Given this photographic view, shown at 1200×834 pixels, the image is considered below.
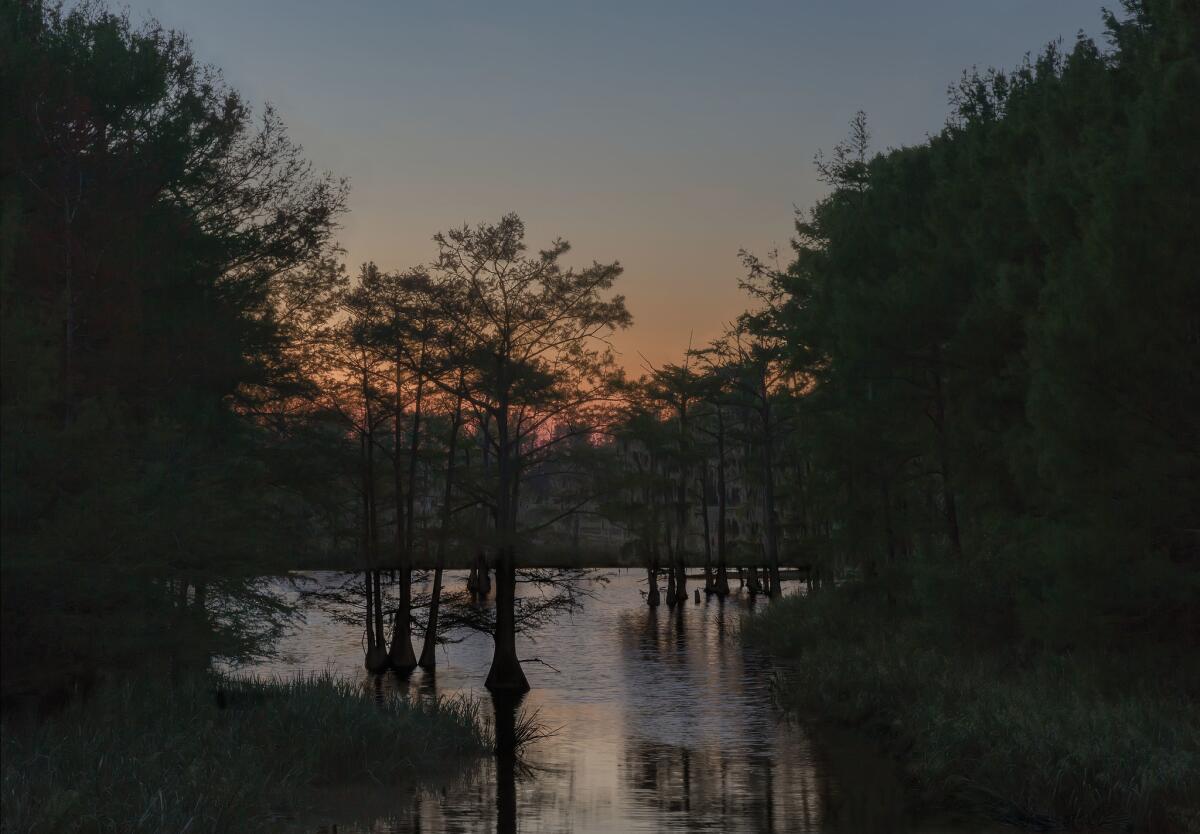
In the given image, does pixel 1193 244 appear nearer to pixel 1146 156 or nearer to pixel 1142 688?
pixel 1146 156

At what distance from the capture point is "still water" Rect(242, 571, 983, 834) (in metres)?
16.6

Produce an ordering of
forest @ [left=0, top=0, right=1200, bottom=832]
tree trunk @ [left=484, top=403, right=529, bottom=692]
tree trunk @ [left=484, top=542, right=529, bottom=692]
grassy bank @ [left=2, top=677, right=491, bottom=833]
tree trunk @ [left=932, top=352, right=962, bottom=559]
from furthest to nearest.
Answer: tree trunk @ [left=484, top=542, right=529, bottom=692]
tree trunk @ [left=484, top=403, right=529, bottom=692]
tree trunk @ [left=932, top=352, right=962, bottom=559]
forest @ [left=0, top=0, right=1200, bottom=832]
grassy bank @ [left=2, top=677, right=491, bottom=833]

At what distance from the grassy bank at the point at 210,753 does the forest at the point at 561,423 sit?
87 millimetres

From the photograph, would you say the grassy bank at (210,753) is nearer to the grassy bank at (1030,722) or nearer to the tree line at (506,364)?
the tree line at (506,364)

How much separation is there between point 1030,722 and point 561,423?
65.9ft

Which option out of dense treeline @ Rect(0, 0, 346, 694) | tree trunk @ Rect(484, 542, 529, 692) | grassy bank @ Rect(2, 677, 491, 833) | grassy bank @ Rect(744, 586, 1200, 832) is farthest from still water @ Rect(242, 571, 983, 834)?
dense treeline @ Rect(0, 0, 346, 694)

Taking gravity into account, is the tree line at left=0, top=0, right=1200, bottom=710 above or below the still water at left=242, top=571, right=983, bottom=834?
above

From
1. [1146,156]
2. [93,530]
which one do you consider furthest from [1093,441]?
[93,530]

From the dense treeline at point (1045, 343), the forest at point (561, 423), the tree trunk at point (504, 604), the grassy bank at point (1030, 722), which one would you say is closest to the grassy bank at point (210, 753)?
the forest at point (561, 423)

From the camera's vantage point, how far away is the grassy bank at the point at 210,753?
38.9 ft

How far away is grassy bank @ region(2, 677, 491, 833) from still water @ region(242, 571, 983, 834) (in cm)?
75

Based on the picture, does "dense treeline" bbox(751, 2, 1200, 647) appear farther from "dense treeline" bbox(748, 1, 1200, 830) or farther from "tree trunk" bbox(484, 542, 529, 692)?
"tree trunk" bbox(484, 542, 529, 692)

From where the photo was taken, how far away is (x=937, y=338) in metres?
28.5

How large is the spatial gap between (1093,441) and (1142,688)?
4109 mm
